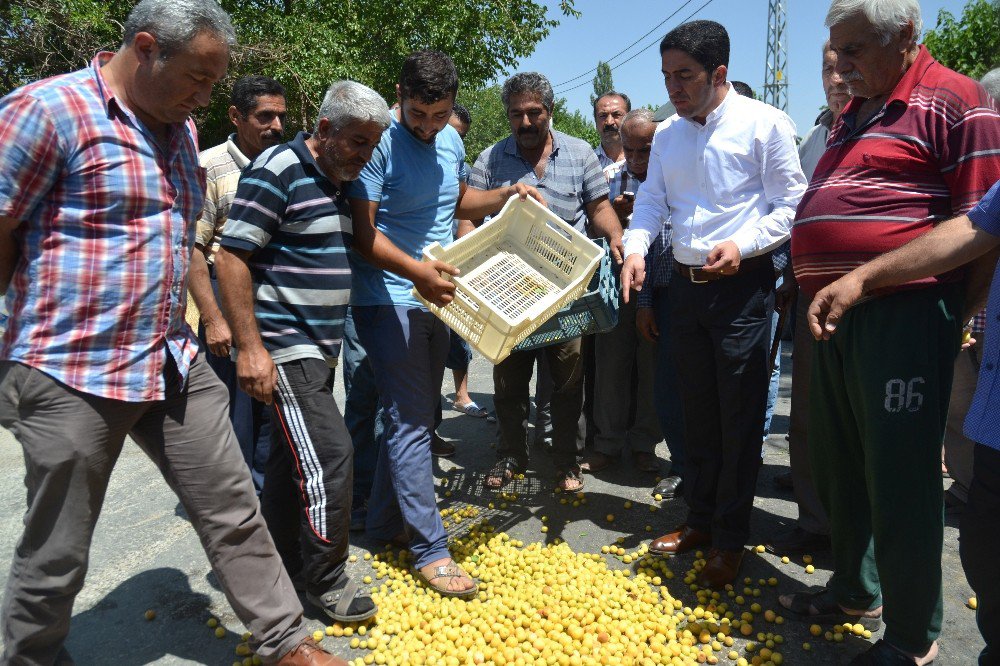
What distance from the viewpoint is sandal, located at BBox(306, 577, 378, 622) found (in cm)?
302

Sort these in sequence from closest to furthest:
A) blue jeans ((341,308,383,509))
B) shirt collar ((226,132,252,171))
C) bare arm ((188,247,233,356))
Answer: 1. bare arm ((188,247,233,356))
2. shirt collar ((226,132,252,171))
3. blue jeans ((341,308,383,509))

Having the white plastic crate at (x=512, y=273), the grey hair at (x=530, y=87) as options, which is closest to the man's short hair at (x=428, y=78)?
the white plastic crate at (x=512, y=273)

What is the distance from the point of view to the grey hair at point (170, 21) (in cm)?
216

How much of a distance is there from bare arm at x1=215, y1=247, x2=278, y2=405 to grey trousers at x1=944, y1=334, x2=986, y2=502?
373 centimetres

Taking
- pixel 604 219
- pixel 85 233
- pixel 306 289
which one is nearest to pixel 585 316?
pixel 604 219

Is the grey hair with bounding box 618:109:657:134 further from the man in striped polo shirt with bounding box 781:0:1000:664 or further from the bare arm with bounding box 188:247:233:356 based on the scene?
the bare arm with bounding box 188:247:233:356

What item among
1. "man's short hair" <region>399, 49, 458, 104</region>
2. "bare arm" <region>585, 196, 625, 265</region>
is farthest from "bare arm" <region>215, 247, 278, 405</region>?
"bare arm" <region>585, 196, 625, 265</region>

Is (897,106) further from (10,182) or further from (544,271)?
(10,182)

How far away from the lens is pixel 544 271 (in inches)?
154

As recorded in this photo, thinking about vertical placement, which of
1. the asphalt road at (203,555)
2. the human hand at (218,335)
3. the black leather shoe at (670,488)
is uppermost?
the human hand at (218,335)

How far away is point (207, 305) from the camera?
3096 mm

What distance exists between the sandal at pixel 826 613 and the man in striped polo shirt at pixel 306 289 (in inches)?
75.1

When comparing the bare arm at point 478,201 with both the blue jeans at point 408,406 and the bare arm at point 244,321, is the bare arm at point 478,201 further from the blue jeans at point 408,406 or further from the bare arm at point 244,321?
the bare arm at point 244,321

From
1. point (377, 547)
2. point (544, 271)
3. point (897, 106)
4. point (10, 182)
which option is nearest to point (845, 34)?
point (897, 106)
